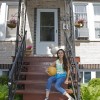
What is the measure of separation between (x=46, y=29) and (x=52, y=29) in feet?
0.91

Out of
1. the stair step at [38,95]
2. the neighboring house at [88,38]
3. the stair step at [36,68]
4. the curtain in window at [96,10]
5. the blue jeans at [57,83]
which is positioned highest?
the curtain in window at [96,10]

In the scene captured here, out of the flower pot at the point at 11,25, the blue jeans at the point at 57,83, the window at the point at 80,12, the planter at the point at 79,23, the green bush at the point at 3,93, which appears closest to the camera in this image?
the blue jeans at the point at 57,83

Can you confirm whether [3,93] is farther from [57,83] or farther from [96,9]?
[96,9]

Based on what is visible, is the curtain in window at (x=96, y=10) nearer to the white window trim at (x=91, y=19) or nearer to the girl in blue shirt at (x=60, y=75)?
the white window trim at (x=91, y=19)

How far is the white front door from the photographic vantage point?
13203mm

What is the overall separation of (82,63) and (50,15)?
2.73 meters

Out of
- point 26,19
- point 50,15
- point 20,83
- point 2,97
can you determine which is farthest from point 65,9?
point 2,97

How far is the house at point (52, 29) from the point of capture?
1282 centimetres

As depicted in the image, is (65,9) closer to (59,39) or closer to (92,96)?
(59,39)

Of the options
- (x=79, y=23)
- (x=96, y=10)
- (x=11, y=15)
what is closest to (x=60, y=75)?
(x=79, y=23)

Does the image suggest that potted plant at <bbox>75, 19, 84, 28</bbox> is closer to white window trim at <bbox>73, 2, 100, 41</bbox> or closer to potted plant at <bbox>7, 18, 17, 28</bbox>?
white window trim at <bbox>73, 2, 100, 41</bbox>

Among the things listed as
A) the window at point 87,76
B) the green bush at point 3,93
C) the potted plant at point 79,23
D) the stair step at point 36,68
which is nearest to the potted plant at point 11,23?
the stair step at point 36,68

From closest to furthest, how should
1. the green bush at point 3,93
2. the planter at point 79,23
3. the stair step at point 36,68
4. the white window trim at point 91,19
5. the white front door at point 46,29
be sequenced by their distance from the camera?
1. the green bush at point 3,93
2. the stair step at point 36,68
3. the planter at point 79,23
4. the white window trim at point 91,19
5. the white front door at point 46,29

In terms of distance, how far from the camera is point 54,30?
44.2 feet
